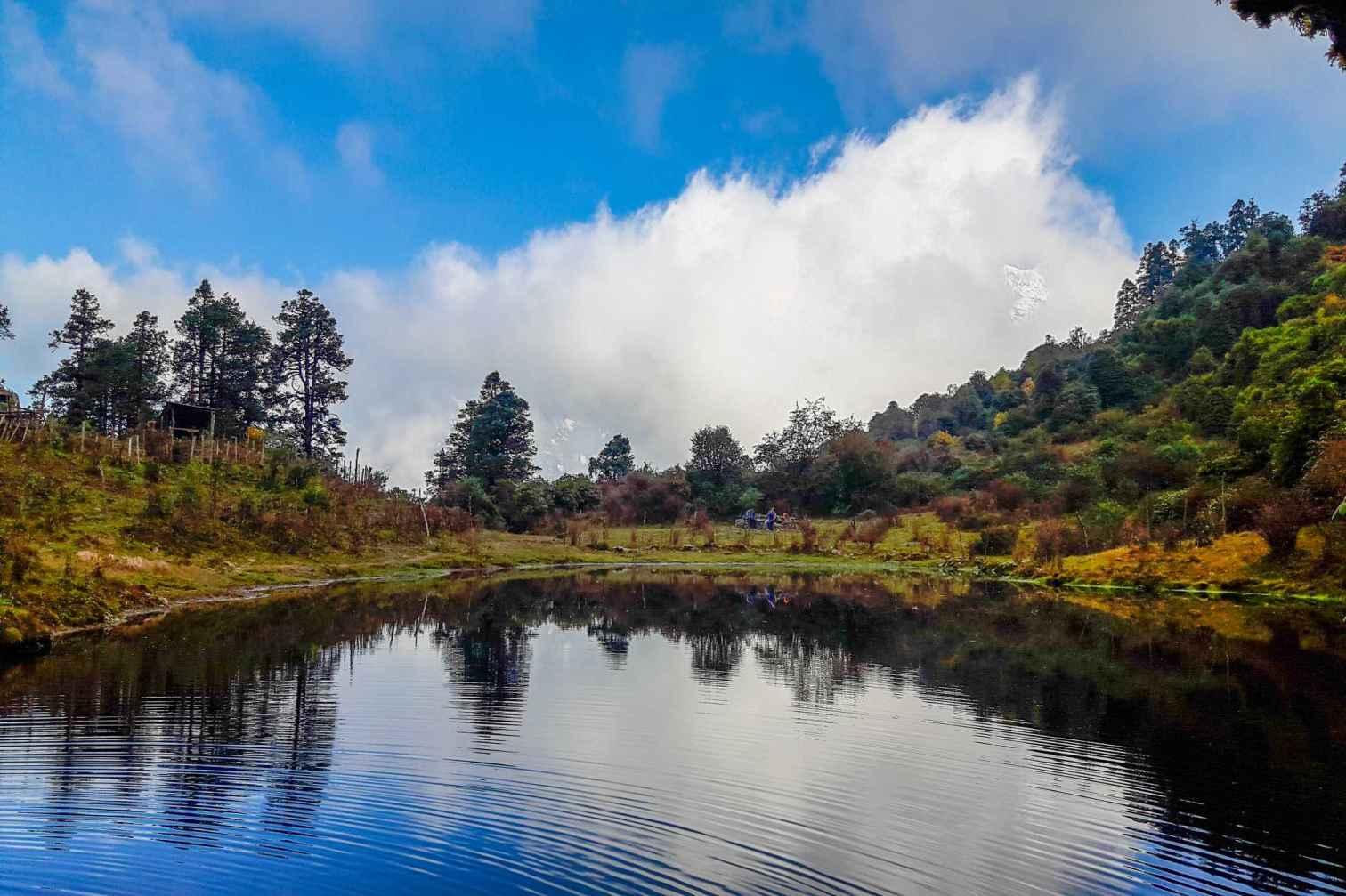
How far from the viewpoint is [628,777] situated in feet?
33.9

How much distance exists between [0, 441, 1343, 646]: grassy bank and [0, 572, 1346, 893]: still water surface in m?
3.43

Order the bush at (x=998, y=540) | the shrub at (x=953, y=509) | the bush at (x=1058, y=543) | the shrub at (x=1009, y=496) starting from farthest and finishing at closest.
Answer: the shrub at (x=953, y=509) < the shrub at (x=1009, y=496) < the bush at (x=998, y=540) < the bush at (x=1058, y=543)

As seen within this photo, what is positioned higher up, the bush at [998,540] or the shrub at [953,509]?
the shrub at [953,509]

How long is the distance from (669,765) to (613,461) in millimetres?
95727

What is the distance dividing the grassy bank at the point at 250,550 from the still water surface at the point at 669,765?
3.43 metres

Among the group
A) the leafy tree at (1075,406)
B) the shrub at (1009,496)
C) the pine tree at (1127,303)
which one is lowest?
the shrub at (1009,496)

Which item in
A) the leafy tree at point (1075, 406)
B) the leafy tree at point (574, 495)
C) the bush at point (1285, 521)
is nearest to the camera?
the bush at point (1285, 521)

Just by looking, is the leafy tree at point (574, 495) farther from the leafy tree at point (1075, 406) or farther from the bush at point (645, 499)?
the leafy tree at point (1075, 406)

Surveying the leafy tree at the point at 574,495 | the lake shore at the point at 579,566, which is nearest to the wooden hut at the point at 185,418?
the lake shore at the point at 579,566

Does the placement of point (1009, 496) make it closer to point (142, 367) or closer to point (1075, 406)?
point (1075, 406)

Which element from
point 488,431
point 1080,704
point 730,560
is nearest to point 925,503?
point 730,560

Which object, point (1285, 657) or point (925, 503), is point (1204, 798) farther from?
point (925, 503)

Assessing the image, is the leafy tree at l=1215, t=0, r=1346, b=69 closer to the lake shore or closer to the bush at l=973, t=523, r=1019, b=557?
the lake shore

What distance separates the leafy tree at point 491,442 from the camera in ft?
263
